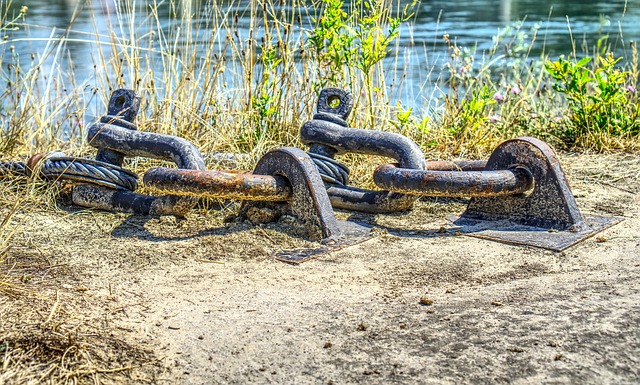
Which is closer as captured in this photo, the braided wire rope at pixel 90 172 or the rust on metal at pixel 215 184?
the rust on metal at pixel 215 184

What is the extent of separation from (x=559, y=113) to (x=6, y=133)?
12.9ft

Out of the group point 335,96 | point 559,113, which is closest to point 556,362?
point 335,96

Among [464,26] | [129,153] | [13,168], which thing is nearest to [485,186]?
[129,153]

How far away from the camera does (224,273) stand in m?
3.12

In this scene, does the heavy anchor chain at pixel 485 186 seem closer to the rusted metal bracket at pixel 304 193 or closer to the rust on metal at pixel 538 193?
the rust on metal at pixel 538 193

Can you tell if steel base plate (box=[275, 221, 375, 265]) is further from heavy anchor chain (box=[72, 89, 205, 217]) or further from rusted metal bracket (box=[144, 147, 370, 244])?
heavy anchor chain (box=[72, 89, 205, 217])

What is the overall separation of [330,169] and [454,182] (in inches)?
27.8

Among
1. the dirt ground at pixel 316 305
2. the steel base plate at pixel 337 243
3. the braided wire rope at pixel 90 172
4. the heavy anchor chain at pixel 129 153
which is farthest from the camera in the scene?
the braided wire rope at pixel 90 172

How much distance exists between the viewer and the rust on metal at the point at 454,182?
346 centimetres

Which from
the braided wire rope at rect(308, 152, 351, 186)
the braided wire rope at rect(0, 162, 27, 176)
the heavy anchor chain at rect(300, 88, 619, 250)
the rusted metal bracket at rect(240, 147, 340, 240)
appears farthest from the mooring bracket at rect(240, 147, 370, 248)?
the braided wire rope at rect(0, 162, 27, 176)

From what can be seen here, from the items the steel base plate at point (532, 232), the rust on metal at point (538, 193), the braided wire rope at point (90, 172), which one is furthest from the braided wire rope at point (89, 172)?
the rust on metal at point (538, 193)

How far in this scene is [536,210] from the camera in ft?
11.8

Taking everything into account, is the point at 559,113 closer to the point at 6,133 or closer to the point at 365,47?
the point at 365,47

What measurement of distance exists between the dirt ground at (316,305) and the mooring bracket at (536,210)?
0.09 meters
